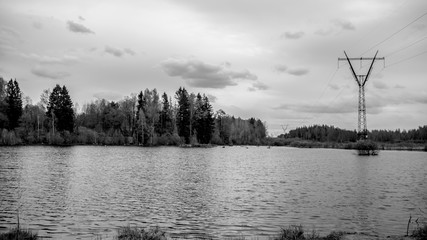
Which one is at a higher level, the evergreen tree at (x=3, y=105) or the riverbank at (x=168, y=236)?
the evergreen tree at (x=3, y=105)

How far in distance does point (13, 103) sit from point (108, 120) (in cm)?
4438

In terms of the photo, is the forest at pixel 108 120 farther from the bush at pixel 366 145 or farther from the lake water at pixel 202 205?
the lake water at pixel 202 205

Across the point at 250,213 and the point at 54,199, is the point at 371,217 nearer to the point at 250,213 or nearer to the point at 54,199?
the point at 250,213

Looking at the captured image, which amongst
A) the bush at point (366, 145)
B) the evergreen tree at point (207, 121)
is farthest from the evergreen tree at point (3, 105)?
the bush at point (366, 145)

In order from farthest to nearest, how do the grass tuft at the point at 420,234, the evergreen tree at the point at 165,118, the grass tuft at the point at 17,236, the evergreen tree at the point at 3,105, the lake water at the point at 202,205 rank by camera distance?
the evergreen tree at the point at 165,118, the evergreen tree at the point at 3,105, the lake water at the point at 202,205, the grass tuft at the point at 420,234, the grass tuft at the point at 17,236

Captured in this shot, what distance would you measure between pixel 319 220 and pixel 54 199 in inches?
828

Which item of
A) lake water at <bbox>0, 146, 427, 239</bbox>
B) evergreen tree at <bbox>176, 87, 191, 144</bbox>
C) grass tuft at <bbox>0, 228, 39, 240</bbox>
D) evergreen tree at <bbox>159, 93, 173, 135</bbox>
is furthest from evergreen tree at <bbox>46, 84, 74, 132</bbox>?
grass tuft at <bbox>0, 228, 39, 240</bbox>

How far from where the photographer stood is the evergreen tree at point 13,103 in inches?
5472

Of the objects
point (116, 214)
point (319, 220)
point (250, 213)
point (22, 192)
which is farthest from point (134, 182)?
point (319, 220)

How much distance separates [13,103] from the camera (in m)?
141

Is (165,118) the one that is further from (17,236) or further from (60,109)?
(17,236)

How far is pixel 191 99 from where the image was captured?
176875 millimetres

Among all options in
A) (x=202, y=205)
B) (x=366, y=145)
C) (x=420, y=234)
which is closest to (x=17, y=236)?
(x=202, y=205)

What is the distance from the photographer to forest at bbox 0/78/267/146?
138625 millimetres
